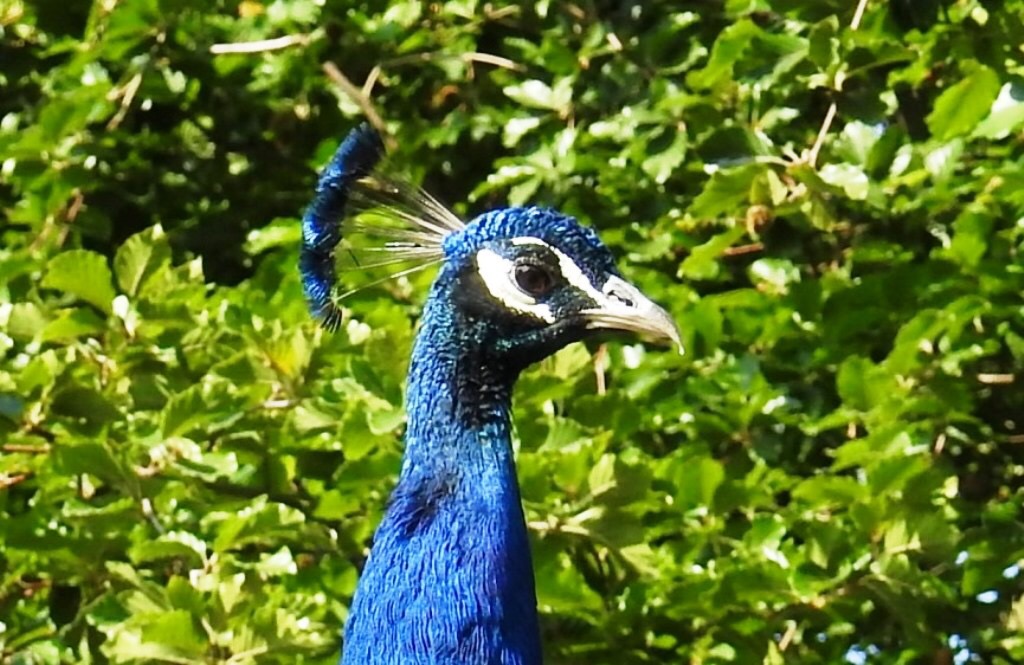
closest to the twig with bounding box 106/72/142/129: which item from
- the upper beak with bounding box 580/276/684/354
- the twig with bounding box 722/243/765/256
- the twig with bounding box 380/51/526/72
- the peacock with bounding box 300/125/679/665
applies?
the twig with bounding box 380/51/526/72

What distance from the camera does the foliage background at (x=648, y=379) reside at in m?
2.21

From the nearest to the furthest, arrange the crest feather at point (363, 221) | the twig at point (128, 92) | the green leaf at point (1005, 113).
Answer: the crest feather at point (363, 221)
the green leaf at point (1005, 113)
the twig at point (128, 92)

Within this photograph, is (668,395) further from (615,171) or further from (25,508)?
(25,508)

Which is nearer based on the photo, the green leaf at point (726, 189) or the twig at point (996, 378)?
the green leaf at point (726, 189)

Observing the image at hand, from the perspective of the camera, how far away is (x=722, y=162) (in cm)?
245

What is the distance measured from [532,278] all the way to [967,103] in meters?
0.76

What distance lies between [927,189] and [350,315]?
2.74 feet

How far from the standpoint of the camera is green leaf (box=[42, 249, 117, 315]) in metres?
2.34

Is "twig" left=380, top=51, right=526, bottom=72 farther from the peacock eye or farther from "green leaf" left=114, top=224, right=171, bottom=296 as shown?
the peacock eye

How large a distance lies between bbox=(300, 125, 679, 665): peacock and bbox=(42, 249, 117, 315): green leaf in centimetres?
69

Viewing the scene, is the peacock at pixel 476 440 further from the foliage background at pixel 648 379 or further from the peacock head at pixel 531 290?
the foliage background at pixel 648 379

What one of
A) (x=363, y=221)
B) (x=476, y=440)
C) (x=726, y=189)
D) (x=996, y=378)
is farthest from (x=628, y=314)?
(x=996, y=378)

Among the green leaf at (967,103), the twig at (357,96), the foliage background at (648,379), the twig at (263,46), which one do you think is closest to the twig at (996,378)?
the foliage background at (648,379)

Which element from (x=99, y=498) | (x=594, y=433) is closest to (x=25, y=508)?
(x=99, y=498)
